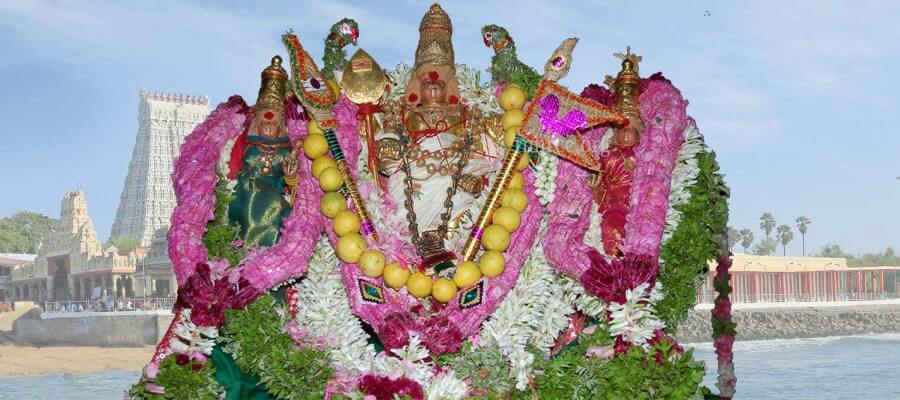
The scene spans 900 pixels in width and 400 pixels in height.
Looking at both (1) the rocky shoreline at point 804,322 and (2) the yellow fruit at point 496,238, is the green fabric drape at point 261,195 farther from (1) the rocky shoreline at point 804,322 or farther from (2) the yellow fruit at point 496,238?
(1) the rocky shoreline at point 804,322

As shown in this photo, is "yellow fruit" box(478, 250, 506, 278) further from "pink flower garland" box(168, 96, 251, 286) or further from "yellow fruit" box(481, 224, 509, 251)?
"pink flower garland" box(168, 96, 251, 286)

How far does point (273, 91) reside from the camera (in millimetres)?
5895

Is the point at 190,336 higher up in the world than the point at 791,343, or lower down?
higher up

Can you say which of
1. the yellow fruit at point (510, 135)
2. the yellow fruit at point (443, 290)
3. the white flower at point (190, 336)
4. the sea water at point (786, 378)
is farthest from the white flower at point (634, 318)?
the sea water at point (786, 378)

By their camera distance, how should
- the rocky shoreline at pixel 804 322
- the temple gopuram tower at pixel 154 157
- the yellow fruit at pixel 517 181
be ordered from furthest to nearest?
1. the temple gopuram tower at pixel 154 157
2. the rocky shoreline at pixel 804 322
3. the yellow fruit at pixel 517 181

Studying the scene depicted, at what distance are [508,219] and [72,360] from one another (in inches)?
1506

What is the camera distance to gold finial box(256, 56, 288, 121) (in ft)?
19.3

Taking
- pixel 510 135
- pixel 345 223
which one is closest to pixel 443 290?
pixel 345 223

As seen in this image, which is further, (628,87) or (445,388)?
(628,87)

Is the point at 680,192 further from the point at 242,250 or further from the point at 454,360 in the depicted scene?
the point at 242,250

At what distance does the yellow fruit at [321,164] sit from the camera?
5.54 metres

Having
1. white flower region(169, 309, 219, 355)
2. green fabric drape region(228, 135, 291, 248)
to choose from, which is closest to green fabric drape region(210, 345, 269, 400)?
white flower region(169, 309, 219, 355)

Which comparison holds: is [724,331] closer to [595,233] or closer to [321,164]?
[595,233]

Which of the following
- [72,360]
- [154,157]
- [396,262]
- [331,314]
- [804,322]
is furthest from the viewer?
[154,157]
